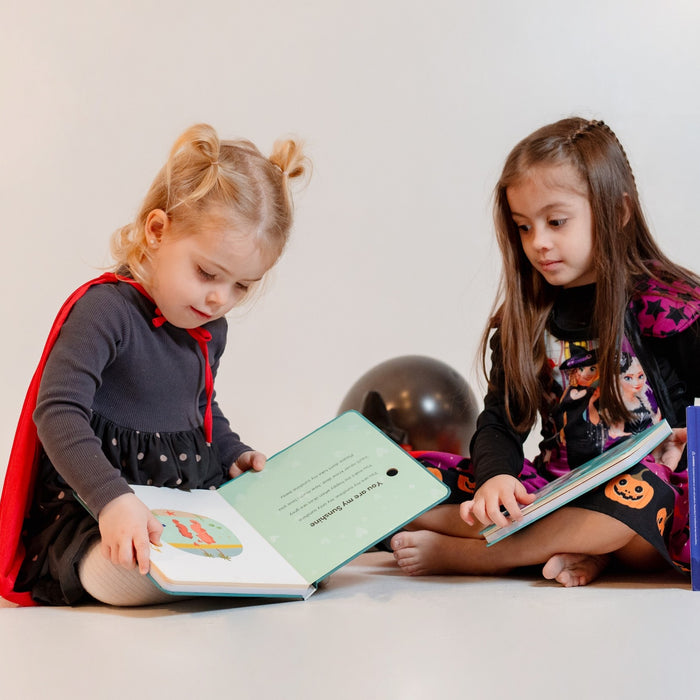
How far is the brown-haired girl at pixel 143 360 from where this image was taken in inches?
47.1

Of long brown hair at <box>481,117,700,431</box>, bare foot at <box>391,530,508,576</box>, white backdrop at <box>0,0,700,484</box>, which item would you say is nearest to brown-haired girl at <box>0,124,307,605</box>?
bare foot at <box>391,530,508,576</box>

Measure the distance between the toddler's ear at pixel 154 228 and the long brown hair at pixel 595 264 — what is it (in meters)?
0.54

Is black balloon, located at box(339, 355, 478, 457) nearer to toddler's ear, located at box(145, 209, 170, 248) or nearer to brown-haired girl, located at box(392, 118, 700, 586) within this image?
brown-haired girl, located at box(392, 118, 700, 586)

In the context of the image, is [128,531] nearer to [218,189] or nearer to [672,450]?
[218,189]

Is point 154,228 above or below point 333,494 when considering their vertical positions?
above

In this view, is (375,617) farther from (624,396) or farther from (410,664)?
(624,396)

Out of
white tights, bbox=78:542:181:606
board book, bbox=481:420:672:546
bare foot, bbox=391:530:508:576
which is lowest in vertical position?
bare foot, bbox=391:530:508:576

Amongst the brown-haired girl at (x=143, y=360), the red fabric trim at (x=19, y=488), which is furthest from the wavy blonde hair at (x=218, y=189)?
the red fabric trim at (x=19, y=488)

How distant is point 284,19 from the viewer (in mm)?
2750

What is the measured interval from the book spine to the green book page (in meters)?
0.32

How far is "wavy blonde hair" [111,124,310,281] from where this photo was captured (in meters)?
1.32

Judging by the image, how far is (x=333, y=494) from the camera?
1.36 m

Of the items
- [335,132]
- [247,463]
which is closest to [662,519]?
[247,463]

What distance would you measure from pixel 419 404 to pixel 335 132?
1197mm
